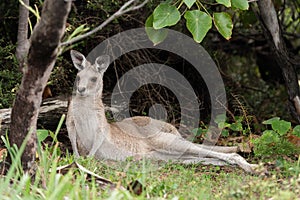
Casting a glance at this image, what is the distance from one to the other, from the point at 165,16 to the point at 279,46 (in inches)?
86.1

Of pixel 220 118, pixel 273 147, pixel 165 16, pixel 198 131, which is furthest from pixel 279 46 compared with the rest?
pixel 165 16

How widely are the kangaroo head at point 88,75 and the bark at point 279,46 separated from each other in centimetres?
205

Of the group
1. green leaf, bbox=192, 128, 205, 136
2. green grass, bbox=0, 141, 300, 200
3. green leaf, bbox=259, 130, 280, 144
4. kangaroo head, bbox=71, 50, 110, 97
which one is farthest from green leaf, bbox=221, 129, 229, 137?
kangaroo head, bbox=71, 50, 110, 97

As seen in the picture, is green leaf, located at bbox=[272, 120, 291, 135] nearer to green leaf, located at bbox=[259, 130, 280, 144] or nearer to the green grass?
green leaf, located at bbox=[259, 130, 280, 144]

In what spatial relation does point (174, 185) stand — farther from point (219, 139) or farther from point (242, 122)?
point (242, 122)

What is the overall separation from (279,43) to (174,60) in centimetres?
156

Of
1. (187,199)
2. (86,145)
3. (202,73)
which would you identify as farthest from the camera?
(202,73)

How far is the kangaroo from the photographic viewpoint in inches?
242

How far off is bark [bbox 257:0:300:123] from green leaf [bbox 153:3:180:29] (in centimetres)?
189

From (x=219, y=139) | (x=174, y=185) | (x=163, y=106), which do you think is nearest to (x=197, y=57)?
(x=163, y=106)

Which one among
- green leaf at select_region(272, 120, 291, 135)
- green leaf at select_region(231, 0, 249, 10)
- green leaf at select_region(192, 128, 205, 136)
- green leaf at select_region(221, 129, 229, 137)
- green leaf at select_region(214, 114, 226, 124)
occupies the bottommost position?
green leaf at select_region(221, 129, 229, 137)

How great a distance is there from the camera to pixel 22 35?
6535mm

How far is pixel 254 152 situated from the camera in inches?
248

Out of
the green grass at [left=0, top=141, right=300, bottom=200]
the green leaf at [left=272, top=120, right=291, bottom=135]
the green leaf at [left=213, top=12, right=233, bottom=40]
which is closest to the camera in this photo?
the green grass at [left=0, top=141, right=300, bottom=200]
